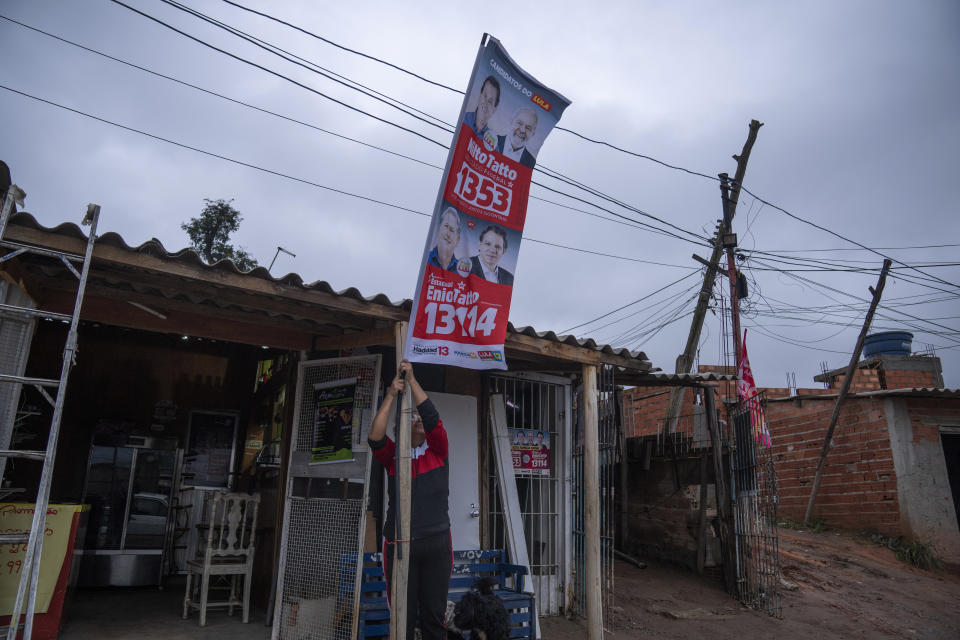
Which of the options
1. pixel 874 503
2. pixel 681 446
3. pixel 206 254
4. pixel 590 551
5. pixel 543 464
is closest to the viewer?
pixel 590 551

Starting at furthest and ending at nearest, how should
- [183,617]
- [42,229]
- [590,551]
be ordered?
[183,617] → [590,551] → [42,229]

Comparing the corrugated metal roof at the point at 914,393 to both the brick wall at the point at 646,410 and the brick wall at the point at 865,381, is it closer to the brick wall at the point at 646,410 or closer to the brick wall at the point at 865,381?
the brick wall at the point at 865,381

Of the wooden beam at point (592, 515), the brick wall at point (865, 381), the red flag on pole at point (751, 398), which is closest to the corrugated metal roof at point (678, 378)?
the red flag on pole at point (751, 398)

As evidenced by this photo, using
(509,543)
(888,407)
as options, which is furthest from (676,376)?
(888,407)

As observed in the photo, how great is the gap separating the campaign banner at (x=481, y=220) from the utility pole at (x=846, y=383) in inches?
381

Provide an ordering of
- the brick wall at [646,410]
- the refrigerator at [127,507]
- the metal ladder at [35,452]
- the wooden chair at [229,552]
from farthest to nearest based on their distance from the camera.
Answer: the brick wall at [646,410], the refrigerator at [127,507], the wooden chair at [229,552], the metal ladder at [35,452]

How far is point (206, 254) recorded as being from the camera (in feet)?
53.1

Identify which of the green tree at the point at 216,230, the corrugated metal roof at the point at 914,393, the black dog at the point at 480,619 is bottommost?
the black dog at the point at 480,619

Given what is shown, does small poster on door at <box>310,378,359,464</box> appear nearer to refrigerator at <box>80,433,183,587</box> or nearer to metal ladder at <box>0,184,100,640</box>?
metal ladder at <box>0,184,100,640</box>

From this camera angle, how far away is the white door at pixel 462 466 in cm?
623

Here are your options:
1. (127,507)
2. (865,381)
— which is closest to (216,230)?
(127,507)

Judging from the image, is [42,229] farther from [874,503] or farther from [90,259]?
[874,503]

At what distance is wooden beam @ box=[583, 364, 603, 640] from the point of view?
18.1ft

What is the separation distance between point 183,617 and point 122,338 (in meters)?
3.89
